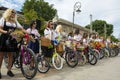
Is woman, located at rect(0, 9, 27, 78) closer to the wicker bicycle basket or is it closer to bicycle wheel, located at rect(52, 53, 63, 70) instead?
the wicker bicycle basket

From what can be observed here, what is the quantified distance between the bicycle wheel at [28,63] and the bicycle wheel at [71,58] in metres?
3.77

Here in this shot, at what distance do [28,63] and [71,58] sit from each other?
13.2 feet

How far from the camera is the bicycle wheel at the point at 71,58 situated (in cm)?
1153

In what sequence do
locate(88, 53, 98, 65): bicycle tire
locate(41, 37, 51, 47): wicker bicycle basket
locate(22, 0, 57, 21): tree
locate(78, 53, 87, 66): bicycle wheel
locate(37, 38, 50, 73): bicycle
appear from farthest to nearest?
locate(22, 0, 57, 21): tree, locate(88, 53, 98, 65): bicycle tire, locate(78, 53, 87, 66): bicycle wheel, locate(41, 37, 51, 47): wicker bicycle basket, locate(37, 38, 50, 73): bicycle

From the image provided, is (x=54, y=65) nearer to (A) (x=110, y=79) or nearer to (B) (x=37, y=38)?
(B) (x=37, y=38)

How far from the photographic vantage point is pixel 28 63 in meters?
7.82

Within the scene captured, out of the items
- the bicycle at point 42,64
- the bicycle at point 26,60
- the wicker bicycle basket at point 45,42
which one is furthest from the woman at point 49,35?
the bicycle at point 26,60

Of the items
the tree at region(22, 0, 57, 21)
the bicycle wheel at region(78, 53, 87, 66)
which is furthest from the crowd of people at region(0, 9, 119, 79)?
the tree at region(22, 0, 57, 21)

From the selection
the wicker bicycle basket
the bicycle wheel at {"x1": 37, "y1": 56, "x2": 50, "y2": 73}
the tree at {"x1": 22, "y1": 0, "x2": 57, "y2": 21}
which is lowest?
the bicycle wheel at {"x1": 37, "y1": 56, "x2": 50, "y2": 73}

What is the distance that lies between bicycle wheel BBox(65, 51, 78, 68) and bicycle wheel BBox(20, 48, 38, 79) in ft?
12.4

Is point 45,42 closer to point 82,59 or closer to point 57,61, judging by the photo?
point 57,61

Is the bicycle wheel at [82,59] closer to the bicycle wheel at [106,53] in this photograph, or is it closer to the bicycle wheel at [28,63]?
the bicycle wheel at [28,63]

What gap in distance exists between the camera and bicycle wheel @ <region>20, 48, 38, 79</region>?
764 centimetres

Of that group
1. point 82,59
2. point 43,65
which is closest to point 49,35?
point 43,65
